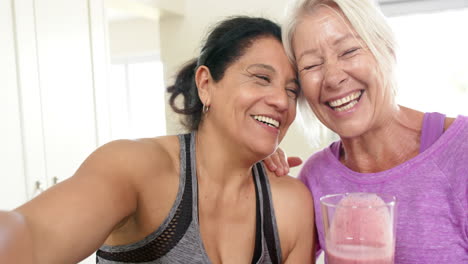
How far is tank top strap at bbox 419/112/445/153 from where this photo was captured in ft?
4.41

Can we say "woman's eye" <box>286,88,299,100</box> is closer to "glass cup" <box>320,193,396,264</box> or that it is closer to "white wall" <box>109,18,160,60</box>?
"glass cup" <box>320,193,396,264</box>

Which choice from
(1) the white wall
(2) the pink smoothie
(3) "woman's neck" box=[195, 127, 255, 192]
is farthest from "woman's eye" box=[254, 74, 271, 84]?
(1) the white wall

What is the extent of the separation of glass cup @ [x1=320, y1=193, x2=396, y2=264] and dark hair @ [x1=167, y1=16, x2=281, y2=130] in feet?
2.11

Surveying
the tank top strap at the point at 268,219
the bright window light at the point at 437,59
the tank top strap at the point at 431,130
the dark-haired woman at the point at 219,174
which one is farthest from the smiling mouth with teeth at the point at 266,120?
the bright window light at the point at 437,59

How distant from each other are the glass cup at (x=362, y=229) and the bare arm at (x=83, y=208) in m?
0.50

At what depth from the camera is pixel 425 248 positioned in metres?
1.29

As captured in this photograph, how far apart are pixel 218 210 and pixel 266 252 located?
7.9 inches

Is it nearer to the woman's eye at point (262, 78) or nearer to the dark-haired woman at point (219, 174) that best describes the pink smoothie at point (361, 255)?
the dark-haired woman at point (219, 174)

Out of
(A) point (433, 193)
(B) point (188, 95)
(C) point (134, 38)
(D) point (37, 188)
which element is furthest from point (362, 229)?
(C) point (134, 38)

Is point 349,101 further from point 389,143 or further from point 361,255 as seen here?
point 361,255

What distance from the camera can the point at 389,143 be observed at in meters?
1.44

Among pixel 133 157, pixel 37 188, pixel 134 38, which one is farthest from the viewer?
pixel 134 38

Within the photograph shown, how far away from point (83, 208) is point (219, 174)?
1.81 ft

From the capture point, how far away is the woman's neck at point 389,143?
1.41 metres
